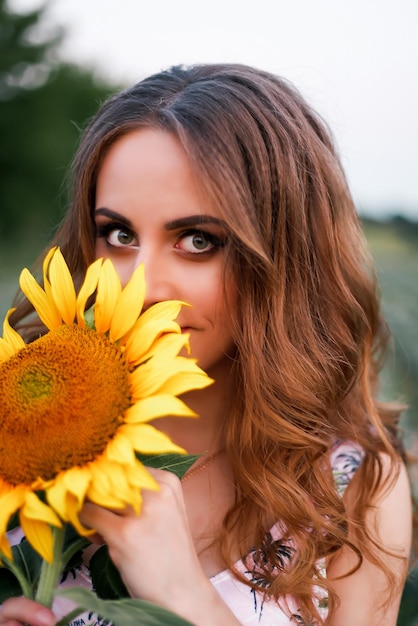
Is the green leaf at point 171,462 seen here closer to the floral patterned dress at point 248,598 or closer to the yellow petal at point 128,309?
the yellow petal at point 128,309

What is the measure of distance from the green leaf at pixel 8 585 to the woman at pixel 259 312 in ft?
0.87

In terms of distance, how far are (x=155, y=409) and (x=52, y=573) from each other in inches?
8.6

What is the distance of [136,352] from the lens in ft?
2.99

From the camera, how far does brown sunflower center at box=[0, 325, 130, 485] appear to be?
823 mm

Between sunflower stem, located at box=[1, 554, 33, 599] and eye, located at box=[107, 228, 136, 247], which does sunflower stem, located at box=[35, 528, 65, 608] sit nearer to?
sunflower stem, located at box=[1, 554, 33, 599]

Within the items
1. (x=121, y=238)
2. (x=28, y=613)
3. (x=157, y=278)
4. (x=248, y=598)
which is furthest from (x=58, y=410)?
(x=248, y=598)

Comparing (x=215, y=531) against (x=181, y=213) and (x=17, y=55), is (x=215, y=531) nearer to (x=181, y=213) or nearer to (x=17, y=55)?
(x=181, y=213)

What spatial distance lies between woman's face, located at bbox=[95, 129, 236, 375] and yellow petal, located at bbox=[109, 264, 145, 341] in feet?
0.82

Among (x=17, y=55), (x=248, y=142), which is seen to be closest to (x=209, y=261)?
(x=248, y=142)

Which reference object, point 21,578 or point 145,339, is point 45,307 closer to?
point 145,339

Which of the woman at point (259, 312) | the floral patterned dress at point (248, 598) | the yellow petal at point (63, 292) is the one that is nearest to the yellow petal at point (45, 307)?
the yellow petal at point (63, 292)

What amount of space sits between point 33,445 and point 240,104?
0.80 metres

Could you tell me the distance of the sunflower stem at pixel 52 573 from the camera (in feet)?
2.72

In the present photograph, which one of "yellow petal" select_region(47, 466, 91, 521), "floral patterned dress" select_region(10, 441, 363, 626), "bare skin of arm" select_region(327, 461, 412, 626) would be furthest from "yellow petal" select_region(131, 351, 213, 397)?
"bare skin of arm" select_region(327, 461, 412, 626)
